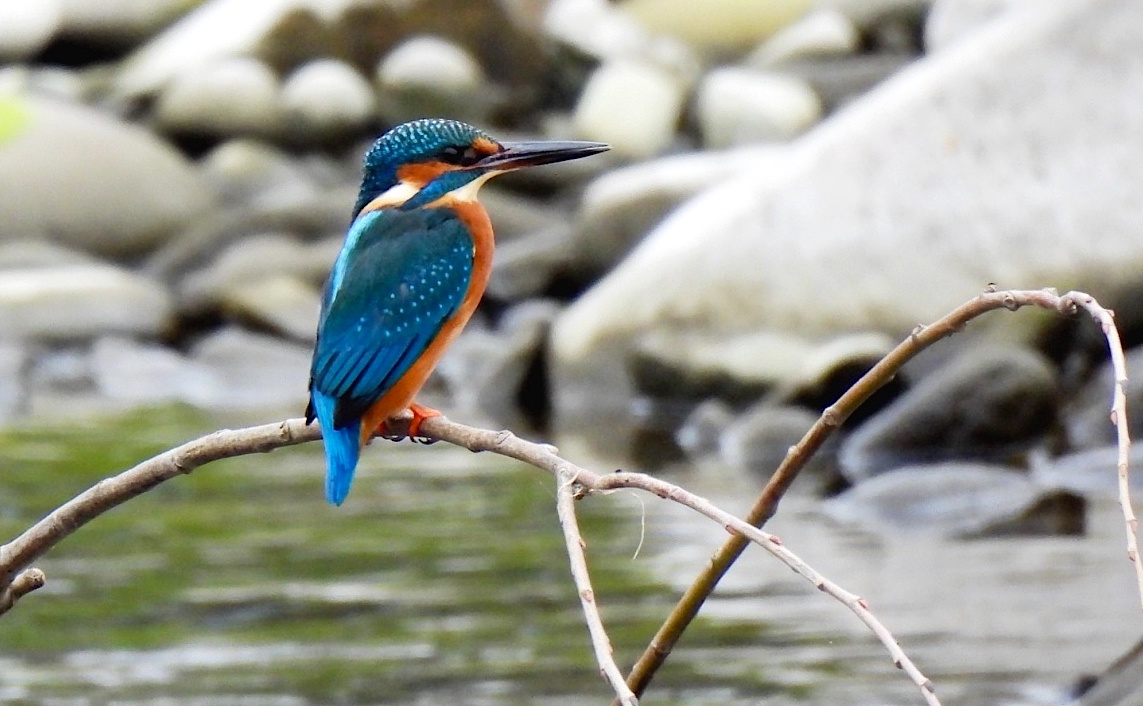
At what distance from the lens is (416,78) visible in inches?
779

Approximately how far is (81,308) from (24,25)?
6.69 metres

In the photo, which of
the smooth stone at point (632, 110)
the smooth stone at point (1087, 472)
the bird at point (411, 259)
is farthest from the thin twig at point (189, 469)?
the smooth stone at point (632, 110)

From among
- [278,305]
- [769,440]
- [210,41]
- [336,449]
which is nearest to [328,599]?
[769,440]

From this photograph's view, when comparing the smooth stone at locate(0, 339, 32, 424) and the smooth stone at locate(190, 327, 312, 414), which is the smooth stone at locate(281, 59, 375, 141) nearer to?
the smooth stone at locate(190, 327, 312, 414)

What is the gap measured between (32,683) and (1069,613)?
3.36 meters

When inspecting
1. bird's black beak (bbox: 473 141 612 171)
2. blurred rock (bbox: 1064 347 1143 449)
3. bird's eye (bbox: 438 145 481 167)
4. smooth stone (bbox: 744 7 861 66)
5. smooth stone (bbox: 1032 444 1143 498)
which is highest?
smooth stone (bbox: 744 7 861 66)

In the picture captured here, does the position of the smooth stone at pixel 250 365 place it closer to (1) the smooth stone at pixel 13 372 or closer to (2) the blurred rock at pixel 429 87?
(1) the smooth stone at pixel 13 372

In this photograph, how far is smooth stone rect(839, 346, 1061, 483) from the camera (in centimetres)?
991

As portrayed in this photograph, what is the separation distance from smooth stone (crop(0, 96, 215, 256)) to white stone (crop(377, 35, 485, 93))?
3074mm

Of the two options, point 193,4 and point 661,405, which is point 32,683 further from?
point 193,4

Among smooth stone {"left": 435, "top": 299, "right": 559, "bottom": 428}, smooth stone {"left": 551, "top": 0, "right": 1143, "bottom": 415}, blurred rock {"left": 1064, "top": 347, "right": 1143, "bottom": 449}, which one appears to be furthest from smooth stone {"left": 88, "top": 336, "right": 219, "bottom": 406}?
blurred rock {"left": 1064, "top": 347, "right": 1143, "bottom": 449}

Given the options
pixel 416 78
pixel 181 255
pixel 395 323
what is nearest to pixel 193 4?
pixel 416 78

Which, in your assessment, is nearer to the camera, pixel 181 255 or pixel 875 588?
pixel 875 588

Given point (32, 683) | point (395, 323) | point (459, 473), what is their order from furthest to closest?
point (459, 473) → point (32, 683) → point (395, 323)
